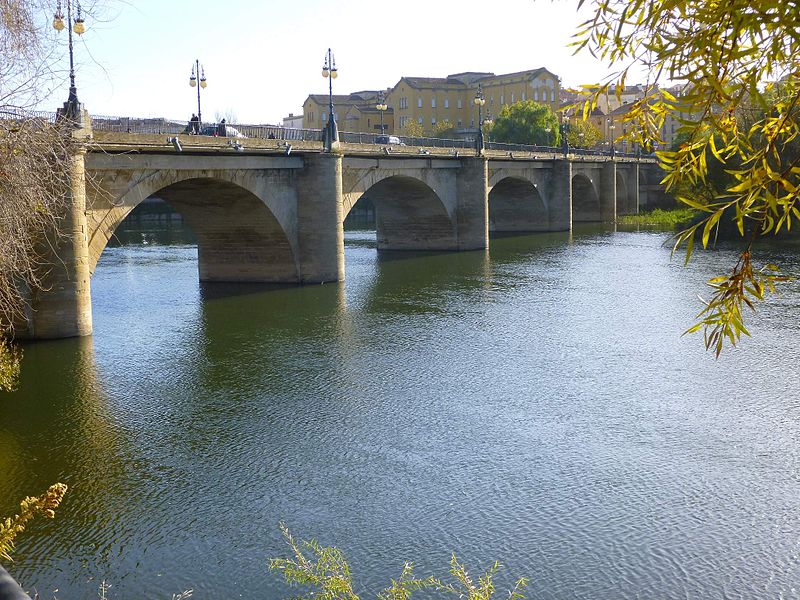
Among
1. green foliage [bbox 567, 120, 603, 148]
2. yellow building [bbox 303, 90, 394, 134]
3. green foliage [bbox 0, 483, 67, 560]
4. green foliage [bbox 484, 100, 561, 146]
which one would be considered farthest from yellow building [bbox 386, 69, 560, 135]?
green foliage [bbox 0, 483, 67, 560]

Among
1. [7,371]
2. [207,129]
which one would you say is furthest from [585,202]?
[7,371]

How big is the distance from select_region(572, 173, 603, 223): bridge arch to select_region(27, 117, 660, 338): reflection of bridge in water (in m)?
8.37

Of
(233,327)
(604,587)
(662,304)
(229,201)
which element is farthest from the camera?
(229,201)

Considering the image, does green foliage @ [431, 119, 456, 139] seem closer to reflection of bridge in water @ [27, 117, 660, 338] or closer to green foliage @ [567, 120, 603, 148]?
green foliage @ [567, 120, 603, 148]

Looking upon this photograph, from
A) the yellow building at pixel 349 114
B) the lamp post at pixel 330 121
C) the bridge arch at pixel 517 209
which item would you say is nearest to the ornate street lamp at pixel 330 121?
the lamp post at pixel 330 121

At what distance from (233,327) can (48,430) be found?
9737mm

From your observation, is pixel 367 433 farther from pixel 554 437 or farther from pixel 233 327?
pixel 233 327

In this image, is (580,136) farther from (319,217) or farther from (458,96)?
(319,217)

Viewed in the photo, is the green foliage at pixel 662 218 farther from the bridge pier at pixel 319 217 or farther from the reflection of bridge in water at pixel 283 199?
the bridge pier at pixel 319 217

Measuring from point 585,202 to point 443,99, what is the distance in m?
57.0

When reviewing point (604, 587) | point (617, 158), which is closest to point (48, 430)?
point (604, 587)

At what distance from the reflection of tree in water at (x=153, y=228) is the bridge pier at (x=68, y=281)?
90.3 feet

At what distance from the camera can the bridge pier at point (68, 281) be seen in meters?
20.9

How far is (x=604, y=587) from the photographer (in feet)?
32.5
